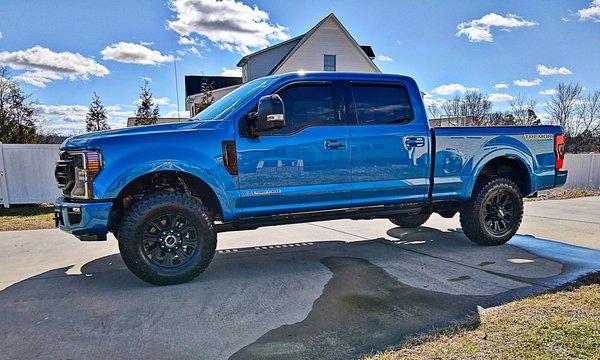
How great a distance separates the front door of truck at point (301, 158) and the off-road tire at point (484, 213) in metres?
1.96

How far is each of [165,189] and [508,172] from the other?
4.81m

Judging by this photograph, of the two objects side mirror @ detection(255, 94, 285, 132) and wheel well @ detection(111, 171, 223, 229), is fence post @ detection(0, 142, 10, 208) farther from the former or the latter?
side mirror @ detection(255, 94, 285, 132)

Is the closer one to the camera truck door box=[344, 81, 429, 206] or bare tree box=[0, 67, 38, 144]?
truck door box=[344, 81, 429, 206]

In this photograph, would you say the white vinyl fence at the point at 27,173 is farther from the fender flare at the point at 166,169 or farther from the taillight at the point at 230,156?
the taillight at the point at 230,156

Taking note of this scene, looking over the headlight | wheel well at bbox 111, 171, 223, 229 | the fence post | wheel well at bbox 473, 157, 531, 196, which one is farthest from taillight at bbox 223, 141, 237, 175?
the fence post

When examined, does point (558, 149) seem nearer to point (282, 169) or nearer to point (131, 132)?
point (282, 169)

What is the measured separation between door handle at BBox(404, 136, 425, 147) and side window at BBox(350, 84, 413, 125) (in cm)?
23

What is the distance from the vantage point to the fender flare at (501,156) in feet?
18.2

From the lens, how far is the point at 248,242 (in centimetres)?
634

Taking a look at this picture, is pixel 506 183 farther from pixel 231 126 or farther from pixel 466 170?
pixel 231 126

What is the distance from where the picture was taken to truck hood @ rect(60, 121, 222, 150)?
4.03 metres

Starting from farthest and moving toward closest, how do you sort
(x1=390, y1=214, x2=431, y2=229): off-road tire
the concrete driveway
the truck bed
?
(x1=390, y1=214, x2=431, y2=229): off-road tire < the truck bed < the concrete driveway

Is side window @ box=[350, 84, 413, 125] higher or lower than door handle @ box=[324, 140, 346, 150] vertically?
higher

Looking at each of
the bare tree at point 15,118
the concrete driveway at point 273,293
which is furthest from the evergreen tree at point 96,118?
the concrete driveway at point 273,293
